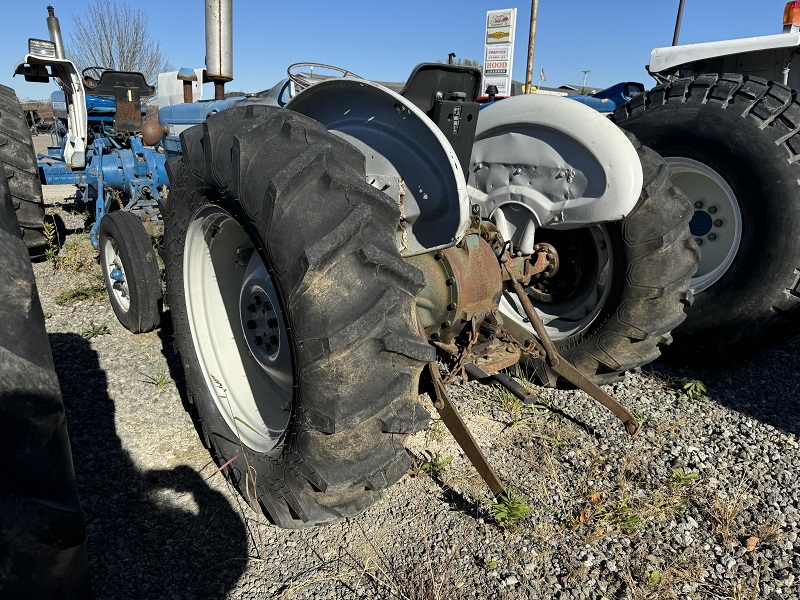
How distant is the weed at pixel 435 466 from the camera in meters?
2.43

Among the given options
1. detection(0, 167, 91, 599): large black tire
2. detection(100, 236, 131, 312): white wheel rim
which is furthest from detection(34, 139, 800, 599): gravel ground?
detection(0, 167, 91, 599): large black tire

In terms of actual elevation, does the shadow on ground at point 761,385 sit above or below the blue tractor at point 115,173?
below

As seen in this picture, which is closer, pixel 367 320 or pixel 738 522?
pixel 367 320

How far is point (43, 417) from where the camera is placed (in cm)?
90

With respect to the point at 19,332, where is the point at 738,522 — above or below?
below

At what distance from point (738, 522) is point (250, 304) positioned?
205 centimetres

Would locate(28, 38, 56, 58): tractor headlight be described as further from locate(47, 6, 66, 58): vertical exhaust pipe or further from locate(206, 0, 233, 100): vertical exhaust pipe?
locate(206, 0, 233, 100): vertical exhaust pipe

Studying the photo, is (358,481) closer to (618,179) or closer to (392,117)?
(392,117)

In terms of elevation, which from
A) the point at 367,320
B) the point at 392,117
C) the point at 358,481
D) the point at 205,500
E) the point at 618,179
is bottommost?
the point at 205,500

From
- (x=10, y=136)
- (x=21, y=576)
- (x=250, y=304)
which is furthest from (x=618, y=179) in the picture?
(x=10, y=136)

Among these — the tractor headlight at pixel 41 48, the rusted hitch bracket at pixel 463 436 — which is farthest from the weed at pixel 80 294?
the rusted hitch bracket at pixel 463 436

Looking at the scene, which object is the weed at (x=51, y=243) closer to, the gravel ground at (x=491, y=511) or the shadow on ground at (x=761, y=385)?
the gravel ground at (x=491, y=511)

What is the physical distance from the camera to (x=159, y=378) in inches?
122

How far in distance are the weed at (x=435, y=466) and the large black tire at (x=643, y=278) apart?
0.81 metres
